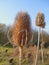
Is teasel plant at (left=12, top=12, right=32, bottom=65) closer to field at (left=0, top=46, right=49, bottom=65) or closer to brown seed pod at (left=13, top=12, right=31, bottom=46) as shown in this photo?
brown seed pod at (left=13, top=12, right=31, bottom=46)

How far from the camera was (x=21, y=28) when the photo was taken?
15.2 feet

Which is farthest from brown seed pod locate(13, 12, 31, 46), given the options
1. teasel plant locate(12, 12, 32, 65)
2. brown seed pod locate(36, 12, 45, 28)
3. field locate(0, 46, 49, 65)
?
field locate(0, 46, 49, 65)

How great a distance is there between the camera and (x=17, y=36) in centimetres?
463

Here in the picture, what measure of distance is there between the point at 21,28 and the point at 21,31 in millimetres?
80

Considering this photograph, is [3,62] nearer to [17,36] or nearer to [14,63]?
[14,63]

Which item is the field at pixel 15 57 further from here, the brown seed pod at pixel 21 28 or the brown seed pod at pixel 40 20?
the brown seed pod at pixel 21 28

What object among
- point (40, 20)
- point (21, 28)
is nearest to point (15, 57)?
point (40, 20)

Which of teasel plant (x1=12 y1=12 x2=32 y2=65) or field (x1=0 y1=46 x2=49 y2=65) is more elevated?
teasel plant (x1=12 y1=12 x2=32 y2=65)

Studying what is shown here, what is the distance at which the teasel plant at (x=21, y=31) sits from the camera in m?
4.55

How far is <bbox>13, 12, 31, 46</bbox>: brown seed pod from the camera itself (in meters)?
4.58

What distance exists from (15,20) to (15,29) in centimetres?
20

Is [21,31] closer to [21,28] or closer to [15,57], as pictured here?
[21,28]

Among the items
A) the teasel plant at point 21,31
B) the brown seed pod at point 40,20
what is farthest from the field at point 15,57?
the teasel plant at point 21,31

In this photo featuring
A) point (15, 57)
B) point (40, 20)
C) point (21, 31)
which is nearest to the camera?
point (21, 31)
